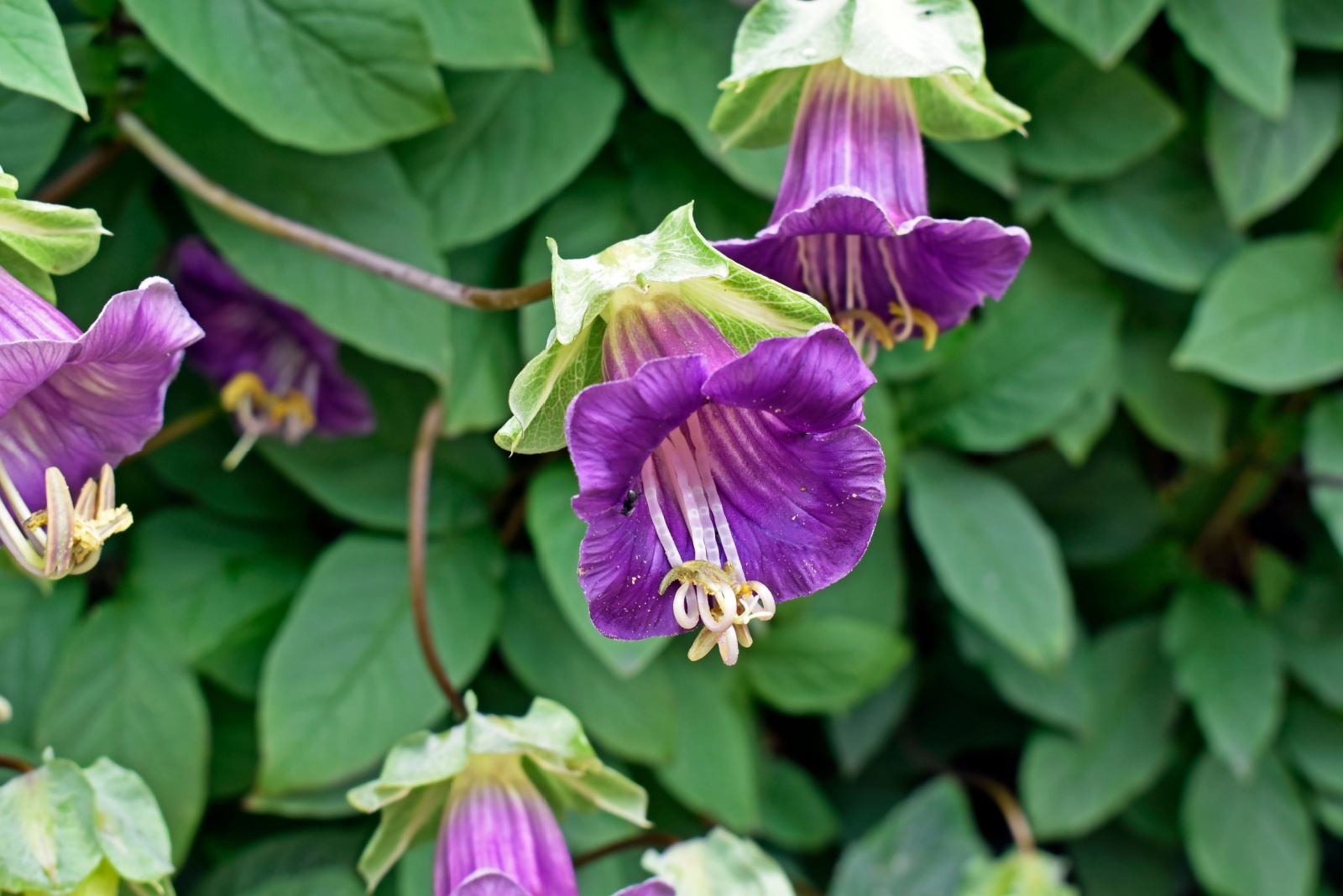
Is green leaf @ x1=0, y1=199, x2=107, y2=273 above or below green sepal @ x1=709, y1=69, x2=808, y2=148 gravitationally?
below

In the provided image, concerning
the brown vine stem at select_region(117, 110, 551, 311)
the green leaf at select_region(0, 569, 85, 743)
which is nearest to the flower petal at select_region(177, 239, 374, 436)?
the brown vine stem at select_region(117, 110, 551, 311)

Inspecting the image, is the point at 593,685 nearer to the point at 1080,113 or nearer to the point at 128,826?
the point at 128,826

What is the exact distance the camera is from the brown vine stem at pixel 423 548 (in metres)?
0.74

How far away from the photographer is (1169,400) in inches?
44.6

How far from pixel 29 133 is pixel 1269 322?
41.6 inches

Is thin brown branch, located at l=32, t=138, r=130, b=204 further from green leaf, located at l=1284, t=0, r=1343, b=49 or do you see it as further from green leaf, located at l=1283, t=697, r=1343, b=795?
green leaf, located at l=1283, t=697, r=1343, b=795

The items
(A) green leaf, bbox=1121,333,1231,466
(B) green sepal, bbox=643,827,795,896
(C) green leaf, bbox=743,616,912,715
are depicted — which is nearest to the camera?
(B) green sepal, bbox=643,827,795,896

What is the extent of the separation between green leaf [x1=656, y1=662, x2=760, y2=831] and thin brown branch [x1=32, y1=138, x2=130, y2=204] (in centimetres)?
59

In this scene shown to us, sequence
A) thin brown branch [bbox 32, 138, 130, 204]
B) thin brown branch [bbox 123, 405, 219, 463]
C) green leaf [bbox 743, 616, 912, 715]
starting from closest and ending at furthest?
thin brown branch [bbox 32, 138, 130, 204], thin brown branch [bbox 123, 405, 219, 463], green leaf [bbox 743, 616, 912, 715]

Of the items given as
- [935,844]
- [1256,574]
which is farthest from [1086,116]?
[935,844]

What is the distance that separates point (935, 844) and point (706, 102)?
0.72 meters

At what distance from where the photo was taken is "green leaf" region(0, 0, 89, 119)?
52 cm

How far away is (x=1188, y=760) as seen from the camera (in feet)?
4.14

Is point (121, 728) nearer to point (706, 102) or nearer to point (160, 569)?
point (160, 569)
